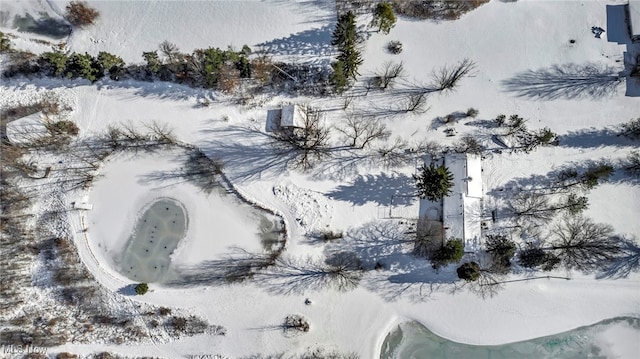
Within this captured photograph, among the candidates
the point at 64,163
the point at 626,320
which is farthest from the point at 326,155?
the point at 626,320

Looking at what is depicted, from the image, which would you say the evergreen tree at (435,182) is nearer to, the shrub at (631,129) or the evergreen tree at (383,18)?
the evergreen tree at (383,18)

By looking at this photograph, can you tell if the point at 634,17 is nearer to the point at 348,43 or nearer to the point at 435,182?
the point at 435,182

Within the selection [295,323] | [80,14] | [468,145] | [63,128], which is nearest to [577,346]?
[468,145]

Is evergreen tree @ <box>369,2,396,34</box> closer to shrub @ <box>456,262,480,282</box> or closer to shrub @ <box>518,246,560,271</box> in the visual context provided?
shrub @ <box>456,262,480,282</box>

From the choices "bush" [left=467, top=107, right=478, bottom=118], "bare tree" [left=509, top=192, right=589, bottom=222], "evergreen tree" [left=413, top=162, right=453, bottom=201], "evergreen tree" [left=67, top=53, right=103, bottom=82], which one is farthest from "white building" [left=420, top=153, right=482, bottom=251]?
"evergreen tree" [left=67, top=53, right=103, bottom=82]

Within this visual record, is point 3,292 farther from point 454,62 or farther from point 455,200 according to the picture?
point 454,62

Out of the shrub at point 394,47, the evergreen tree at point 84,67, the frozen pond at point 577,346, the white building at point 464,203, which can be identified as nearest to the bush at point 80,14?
the evergreen tree at point 84,67
